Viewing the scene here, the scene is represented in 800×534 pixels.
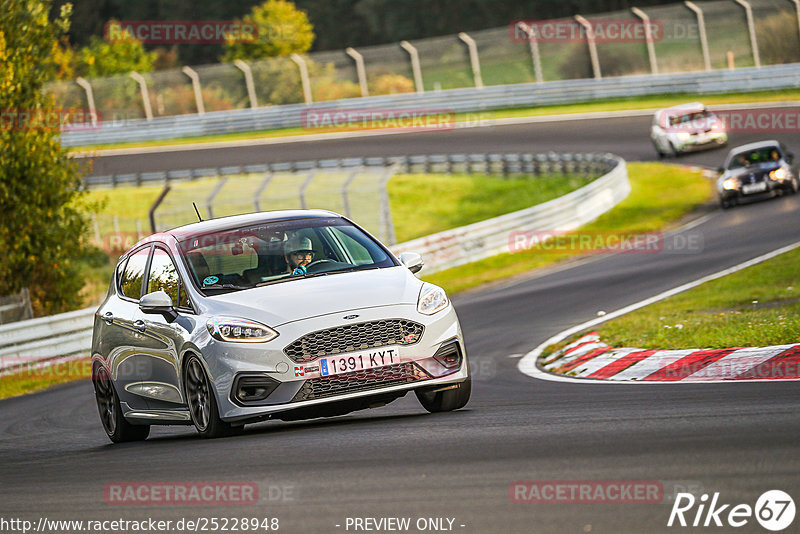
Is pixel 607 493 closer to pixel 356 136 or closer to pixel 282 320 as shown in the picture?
pixel 282 320

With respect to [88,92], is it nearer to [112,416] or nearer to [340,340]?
[112,416]

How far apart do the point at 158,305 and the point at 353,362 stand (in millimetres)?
1699

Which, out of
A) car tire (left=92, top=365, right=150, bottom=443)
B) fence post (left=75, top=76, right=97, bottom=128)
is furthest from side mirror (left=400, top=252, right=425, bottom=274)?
fence post (left=75, top=76, right=97, bottom=128)

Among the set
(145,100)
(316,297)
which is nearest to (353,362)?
(316,297)

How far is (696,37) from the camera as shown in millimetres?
47344

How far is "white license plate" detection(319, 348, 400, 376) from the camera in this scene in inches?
326

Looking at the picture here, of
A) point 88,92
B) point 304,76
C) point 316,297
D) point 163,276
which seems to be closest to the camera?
point 316,297

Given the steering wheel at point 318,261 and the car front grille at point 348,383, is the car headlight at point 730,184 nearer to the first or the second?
the steering wheel at point 318,261

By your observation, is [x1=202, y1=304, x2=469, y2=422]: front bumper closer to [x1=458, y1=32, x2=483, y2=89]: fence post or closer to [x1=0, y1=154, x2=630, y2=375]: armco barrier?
[x1=0, y1=154, x2=630, y2=375]: armco barrier

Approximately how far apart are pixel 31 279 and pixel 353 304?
1748 cm

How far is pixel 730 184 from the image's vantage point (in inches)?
1099

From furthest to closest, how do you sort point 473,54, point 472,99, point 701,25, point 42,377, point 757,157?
point 473,54 < point 472,99 < point 701,25 < point 757,157 < point 42,377

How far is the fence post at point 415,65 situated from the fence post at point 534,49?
15.9ft

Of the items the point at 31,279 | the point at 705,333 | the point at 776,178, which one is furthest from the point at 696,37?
the point at 705,333
